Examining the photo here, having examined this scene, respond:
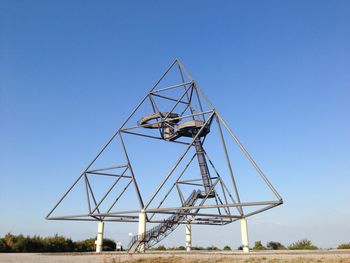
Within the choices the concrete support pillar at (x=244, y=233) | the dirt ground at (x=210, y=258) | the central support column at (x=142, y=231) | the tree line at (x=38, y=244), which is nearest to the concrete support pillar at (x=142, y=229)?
the central support column at (x=142, y=231)

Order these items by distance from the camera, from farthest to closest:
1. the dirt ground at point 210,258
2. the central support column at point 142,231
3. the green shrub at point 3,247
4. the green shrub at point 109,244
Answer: the green shrub at point 109,244, the green shrub at point 3,247, the central support column at point 142,231, the dirt ground at point 210,258

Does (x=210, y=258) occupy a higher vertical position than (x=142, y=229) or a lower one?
lower

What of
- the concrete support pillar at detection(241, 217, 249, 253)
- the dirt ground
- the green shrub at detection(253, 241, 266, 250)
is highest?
the concrete support pillar at detection(241, 217, 249, 253)

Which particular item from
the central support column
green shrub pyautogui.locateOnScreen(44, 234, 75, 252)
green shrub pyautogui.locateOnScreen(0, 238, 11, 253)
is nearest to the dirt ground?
the central support column

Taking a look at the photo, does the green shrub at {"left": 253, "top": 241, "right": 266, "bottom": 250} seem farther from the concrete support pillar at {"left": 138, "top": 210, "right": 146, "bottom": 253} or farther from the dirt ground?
the dirt ground

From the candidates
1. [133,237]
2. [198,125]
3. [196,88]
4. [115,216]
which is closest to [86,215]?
[115,216]

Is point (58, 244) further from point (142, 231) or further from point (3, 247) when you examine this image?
point (142, 231)

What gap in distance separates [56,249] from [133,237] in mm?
17290

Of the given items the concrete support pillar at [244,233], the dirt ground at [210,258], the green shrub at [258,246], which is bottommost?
the dirt ground at [210,258]

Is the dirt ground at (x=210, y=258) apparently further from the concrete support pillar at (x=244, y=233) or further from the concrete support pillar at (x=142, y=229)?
the concrete support pillar at (x=142, y=229)

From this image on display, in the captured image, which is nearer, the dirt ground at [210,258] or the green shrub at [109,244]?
the dirt ground at [210,258]

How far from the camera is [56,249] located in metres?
38.9

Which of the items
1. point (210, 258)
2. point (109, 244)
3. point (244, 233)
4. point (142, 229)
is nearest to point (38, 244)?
point (109, 244)

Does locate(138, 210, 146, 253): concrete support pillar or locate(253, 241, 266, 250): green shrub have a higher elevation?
locate(138, 210, 146, 253): concrete support pillar
